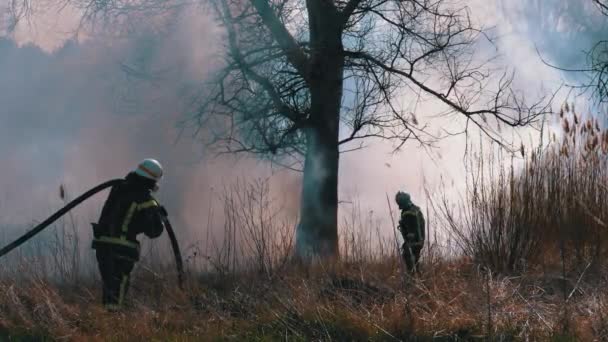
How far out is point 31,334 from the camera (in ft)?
20.7

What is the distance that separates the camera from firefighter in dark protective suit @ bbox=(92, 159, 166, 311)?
7.45m

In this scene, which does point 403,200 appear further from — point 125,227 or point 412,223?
point 125,227

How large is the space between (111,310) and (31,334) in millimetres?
824

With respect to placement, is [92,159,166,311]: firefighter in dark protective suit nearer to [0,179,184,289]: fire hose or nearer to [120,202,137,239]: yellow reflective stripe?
[120,202,137,239]: yellow reflective stripe

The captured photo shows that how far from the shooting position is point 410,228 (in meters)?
9.34

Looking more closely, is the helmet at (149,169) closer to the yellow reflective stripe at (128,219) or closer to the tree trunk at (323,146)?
the yellow reflective stripe at (128,219)

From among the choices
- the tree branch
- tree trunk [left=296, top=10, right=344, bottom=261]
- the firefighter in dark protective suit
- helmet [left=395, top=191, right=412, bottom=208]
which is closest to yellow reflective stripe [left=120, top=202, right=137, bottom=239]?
the firefighter in dark protective suit

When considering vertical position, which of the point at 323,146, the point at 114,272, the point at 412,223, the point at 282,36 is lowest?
the point at 114,272

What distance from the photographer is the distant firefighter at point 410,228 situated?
9.03 meters

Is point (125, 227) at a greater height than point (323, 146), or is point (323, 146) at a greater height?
point (323, 146)

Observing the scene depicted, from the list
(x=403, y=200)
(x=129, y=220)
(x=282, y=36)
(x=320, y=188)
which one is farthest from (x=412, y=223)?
(x=282, y=36)

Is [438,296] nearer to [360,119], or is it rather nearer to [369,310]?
[369,310]

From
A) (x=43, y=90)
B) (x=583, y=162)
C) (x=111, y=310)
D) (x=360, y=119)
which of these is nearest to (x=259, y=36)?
(x=360, y=119)

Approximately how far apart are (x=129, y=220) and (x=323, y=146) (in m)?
5.17
